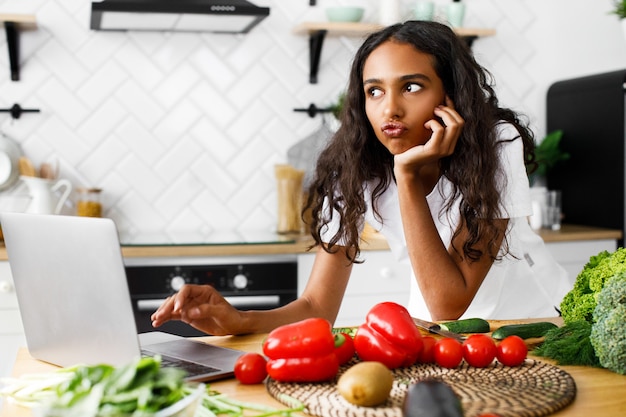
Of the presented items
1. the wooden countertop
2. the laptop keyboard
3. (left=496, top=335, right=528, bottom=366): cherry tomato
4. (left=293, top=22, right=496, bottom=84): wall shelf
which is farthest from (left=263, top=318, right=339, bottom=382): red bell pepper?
(left=293, top=22, right=496, bottom=84): wall shelf

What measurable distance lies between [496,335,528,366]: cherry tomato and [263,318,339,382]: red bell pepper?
27 cm

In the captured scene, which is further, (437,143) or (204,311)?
(437,143)

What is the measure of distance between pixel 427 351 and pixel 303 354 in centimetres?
23

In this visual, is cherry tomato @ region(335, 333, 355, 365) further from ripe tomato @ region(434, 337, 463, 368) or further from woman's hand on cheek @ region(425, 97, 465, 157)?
woman's hand on cheek @ region(425, 97, 465, 157)

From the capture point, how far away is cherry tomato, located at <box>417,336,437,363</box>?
1.28m

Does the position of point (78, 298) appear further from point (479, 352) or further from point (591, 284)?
point (591, 284)

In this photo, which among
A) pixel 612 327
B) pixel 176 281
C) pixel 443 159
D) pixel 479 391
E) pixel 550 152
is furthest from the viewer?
pixel 550 152

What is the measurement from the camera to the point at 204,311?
154 centimetres

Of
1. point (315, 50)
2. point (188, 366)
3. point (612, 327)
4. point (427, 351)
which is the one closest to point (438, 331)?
point (427, 351)

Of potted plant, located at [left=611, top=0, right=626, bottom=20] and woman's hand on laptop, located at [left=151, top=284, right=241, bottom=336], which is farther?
potted plant, located at [left=611, top=0, right=626, bottom=20]

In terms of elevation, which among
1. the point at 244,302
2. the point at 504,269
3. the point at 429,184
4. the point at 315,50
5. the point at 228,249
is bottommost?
the point at 244,302

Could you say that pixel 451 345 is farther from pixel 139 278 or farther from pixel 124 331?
pixel 139 278

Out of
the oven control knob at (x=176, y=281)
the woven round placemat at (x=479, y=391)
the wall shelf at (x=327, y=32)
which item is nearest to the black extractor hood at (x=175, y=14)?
the wall shelf at (x=327, y=32)

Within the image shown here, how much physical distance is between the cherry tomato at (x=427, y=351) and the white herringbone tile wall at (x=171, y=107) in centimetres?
229
